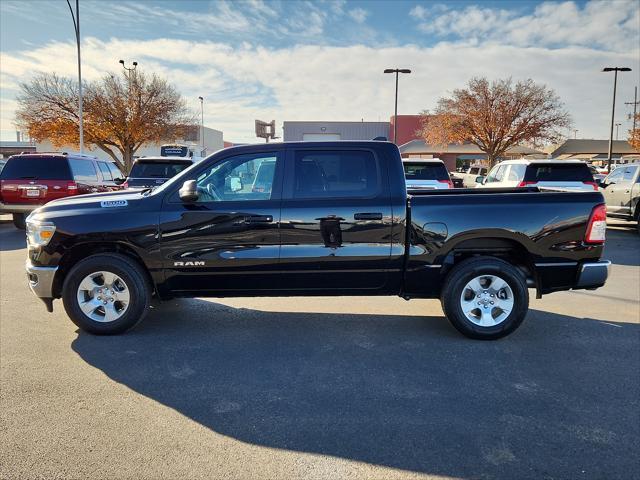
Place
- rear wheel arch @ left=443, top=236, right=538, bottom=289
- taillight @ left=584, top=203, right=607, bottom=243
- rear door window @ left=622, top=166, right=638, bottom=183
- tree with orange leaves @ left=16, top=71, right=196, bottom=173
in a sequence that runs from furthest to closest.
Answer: tree with orange leaves @ left=16, top=71, right=196, bottom=173
rear door window @ left=622, top=166, right=638, bottom=183
rear wheel arch @ left=443, top=236, right=538, bottom=289
taillight @ left=584, top=203, right=607, bottom=243

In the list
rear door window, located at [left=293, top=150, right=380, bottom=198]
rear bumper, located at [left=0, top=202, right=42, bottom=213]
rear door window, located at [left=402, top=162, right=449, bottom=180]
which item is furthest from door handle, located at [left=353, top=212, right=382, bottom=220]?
rear bumper, located at [left=0, top=202, right=42, bottom=213]

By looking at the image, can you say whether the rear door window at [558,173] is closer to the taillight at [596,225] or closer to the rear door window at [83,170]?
the taillight at [596,225]

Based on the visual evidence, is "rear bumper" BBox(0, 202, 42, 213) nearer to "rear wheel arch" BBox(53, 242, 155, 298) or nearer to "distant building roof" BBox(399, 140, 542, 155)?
"rear wheel arch" BBox(53, 242, 155, 298)

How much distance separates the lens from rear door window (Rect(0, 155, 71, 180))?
12.2m

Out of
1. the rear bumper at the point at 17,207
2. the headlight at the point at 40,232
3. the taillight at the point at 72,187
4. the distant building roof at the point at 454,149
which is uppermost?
the distant building roof at the point at 454,149

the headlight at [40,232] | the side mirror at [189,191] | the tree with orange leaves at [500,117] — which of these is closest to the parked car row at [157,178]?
the headlight at [40,232]

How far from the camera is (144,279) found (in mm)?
4918

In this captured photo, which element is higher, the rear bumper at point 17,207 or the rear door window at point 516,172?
the rear door window at point 516,172

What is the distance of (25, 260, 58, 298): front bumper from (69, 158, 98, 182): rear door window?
843cm

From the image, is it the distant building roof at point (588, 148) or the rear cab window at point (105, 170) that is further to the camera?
the distant building roof at point (588, 148)

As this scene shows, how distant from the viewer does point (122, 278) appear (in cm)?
486

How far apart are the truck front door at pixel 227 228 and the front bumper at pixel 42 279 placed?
3.71 feet

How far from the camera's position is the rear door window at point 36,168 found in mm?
12242

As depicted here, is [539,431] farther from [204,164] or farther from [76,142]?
[76,142]
